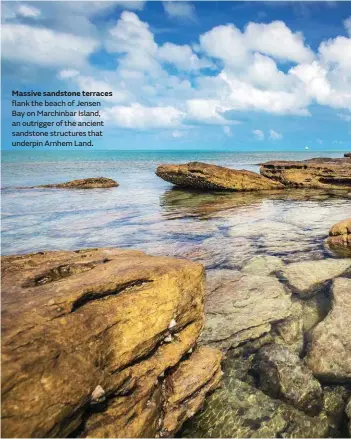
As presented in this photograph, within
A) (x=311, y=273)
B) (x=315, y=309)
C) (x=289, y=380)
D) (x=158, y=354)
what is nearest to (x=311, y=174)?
(x=311, y=273)

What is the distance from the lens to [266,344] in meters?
5.70

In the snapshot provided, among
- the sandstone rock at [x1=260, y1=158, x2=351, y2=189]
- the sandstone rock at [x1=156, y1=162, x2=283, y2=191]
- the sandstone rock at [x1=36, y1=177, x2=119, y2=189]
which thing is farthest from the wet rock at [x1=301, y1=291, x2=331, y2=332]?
the sandstone rock at [x1=36, y1=177, x2=119, y2=189]

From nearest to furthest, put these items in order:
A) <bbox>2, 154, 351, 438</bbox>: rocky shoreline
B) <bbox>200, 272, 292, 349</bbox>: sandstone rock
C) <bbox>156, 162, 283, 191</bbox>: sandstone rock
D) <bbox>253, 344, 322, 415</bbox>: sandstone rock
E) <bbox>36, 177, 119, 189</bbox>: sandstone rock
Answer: <bbox>2, 154, 351, 438</bbox>: rocky shoreline < <bbox>253, 344, 322, 415</bbox>: sandstone rock < <bbox>200, 272, 292, 349</bbox>: sandstone rock < <bbox>156, 162, 283, 191</bbox>: sandstone rock < <bbox>36, 177, 119, 189</bbox>: sandstone rock

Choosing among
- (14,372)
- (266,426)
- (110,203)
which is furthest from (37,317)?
(110,203)

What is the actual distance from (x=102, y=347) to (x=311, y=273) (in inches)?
231

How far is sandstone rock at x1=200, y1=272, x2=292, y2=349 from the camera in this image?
19.3 ft

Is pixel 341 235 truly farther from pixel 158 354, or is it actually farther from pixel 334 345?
pixel 158 354

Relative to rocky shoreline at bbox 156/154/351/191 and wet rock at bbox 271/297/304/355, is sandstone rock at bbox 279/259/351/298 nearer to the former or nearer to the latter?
wet rock at bbox 271/297/304/355

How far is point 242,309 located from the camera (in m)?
6.54

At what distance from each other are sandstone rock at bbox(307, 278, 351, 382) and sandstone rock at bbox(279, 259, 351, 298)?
36.6 inches

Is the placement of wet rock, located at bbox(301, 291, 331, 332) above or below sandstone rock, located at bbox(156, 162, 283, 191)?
below

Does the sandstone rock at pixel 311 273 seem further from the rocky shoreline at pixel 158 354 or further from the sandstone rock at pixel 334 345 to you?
the sandstone rock at pixel 334 345

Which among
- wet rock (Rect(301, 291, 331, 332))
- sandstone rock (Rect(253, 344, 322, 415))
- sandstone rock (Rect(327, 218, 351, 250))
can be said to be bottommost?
sandstone rock (Rect(253, 344, 322, 415))

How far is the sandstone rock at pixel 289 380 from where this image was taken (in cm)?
444
